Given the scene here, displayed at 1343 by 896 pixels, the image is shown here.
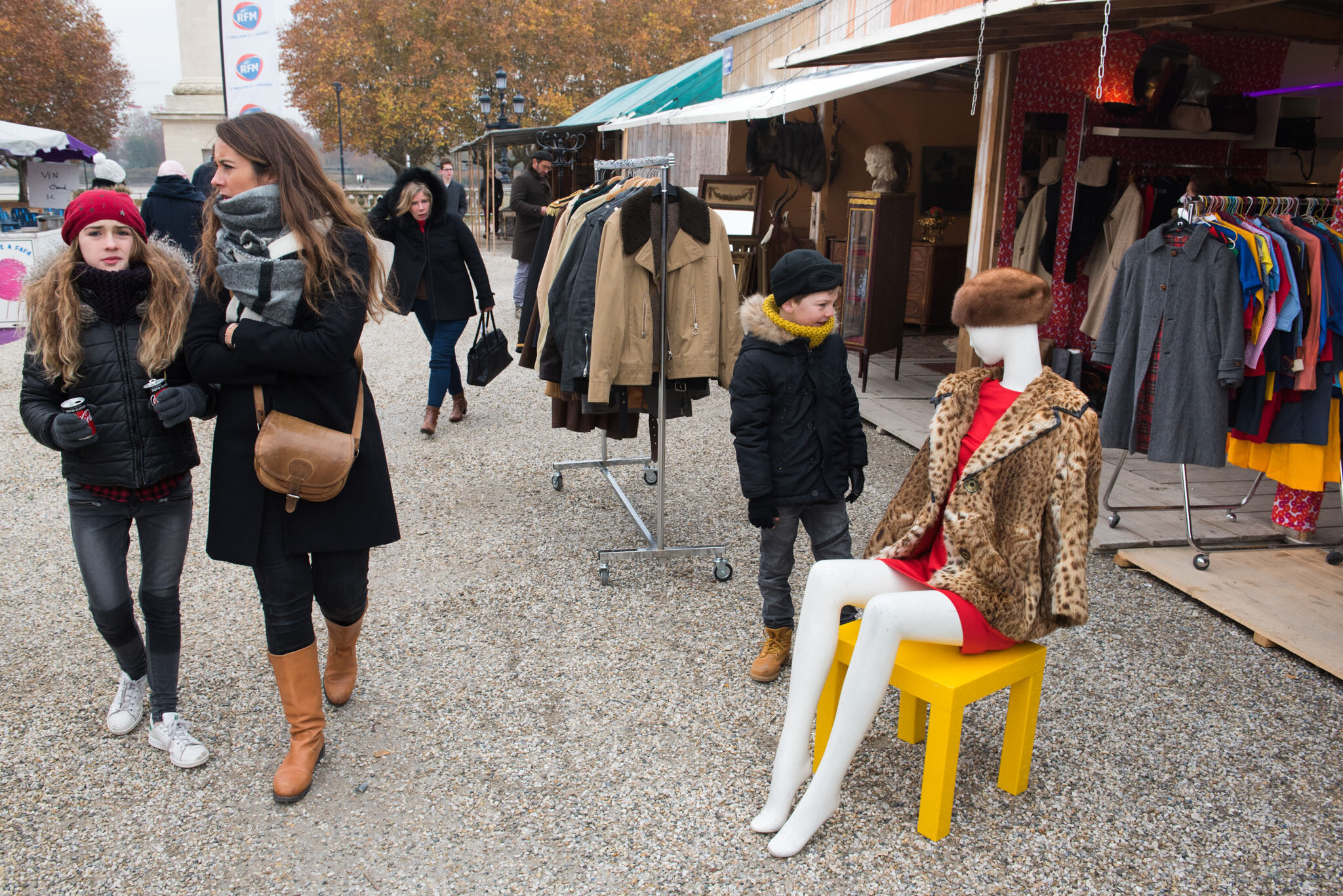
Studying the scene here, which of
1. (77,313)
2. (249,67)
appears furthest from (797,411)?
(249,67)

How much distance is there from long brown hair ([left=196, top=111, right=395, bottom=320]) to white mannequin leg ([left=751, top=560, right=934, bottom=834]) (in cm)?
150

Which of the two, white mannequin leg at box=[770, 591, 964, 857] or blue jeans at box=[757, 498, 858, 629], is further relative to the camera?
blue jeans at box=[757, 498, 858, 629]

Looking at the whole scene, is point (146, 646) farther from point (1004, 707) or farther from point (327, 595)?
point (1004, 707)

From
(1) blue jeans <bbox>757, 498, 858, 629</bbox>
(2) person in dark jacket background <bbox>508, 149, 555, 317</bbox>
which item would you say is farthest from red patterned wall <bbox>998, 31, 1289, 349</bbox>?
(2) person in dark jacket background <bbox>508, 149, 555, 317</bbox>

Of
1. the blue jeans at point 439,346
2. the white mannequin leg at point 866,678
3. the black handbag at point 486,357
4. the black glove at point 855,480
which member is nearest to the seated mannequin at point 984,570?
the white mannequin leg at point 866,678

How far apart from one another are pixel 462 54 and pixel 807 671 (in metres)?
35.9

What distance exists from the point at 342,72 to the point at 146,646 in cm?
3609

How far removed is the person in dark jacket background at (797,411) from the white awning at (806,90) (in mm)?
3599

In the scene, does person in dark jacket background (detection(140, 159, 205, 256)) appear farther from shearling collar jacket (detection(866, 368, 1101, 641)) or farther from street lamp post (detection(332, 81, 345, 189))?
street lamp post (detection(332, 81, 345, 189))

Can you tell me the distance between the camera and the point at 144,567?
280 cm

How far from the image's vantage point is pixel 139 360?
263 centimetres

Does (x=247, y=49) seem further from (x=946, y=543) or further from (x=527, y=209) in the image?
(x=946, y=543)

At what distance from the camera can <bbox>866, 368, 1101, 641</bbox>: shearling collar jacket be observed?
8.14ft

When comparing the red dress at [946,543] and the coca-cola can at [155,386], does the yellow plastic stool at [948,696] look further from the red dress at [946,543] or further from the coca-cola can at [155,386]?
the coca-cola can at [155,386]
